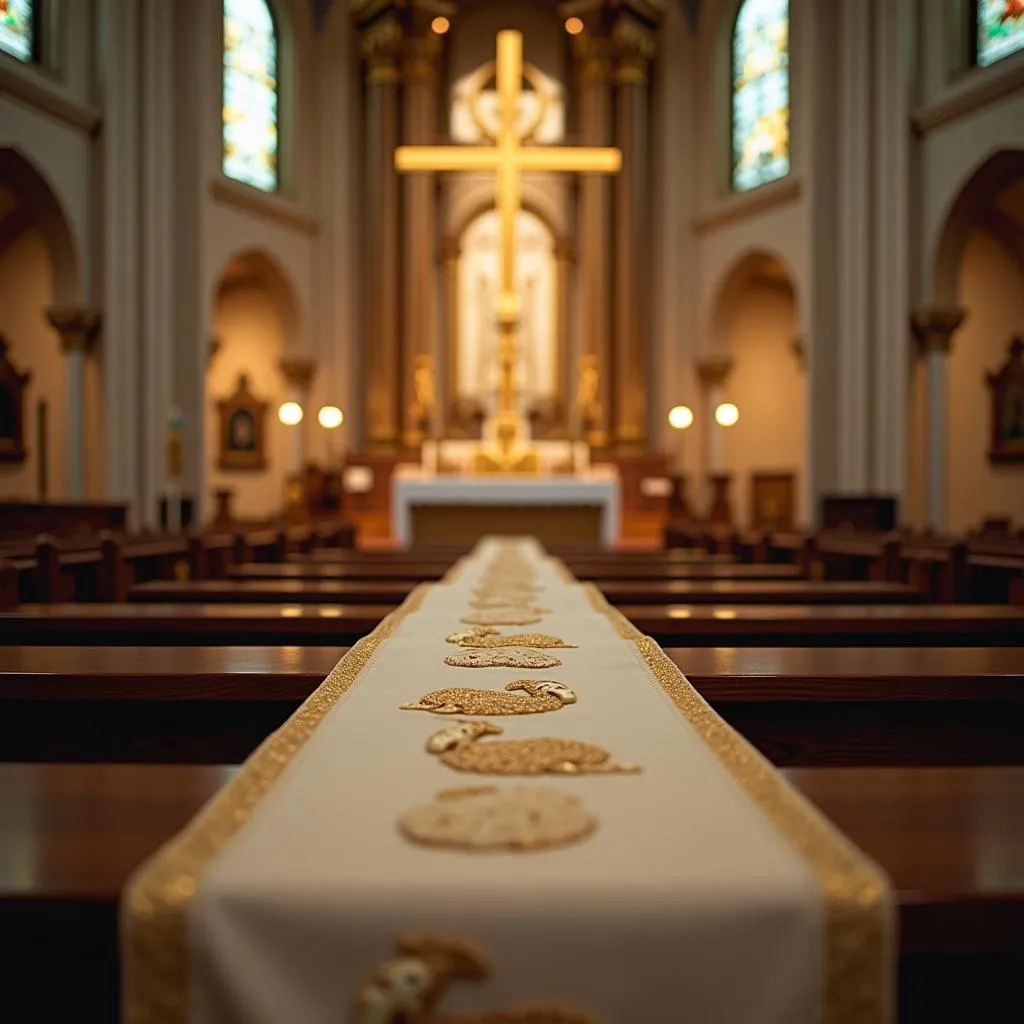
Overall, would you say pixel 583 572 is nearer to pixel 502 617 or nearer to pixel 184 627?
pixel 502 617

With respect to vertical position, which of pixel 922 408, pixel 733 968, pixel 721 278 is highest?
pixel 721 278

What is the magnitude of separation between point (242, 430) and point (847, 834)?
1562cm

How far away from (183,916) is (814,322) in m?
12.8

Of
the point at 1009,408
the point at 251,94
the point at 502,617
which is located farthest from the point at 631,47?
the point at 502,617

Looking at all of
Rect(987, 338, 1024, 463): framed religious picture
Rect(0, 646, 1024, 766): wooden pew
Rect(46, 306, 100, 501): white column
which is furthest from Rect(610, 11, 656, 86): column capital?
Rect(0, 646, 1024, 766): wooden pew

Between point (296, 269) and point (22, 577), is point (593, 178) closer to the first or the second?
point (296, 269)

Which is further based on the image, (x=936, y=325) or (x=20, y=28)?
(x=936, y=325)

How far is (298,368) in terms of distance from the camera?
1545cm

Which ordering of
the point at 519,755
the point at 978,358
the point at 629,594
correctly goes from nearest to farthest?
1. the point at 519,755
2. the point at 629,594
3. the point at 978,358

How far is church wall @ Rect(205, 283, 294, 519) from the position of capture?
1620 centimetres

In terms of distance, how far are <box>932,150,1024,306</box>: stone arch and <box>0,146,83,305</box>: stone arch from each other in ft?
29.9

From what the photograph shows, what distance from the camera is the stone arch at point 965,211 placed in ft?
36.5

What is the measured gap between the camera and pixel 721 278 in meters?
15.3

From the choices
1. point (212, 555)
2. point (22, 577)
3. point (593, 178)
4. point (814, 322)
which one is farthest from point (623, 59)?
point (22, 577)
